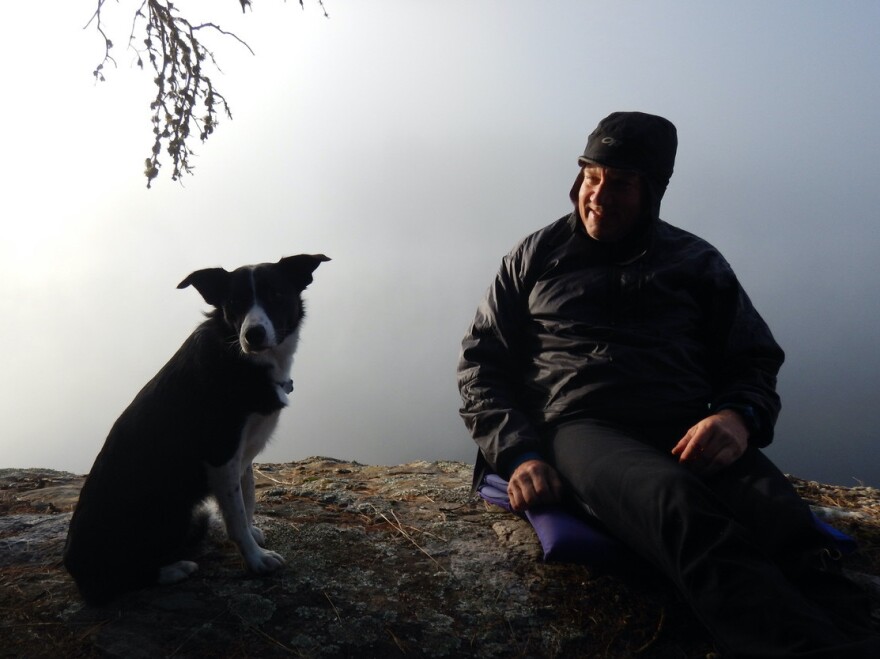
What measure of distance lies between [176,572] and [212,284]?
1.41 meters

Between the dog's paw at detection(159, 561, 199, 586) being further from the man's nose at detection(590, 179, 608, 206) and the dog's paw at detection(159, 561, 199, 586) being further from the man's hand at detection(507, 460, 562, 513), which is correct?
the man's nose at detection(590, 179, 608, 206)

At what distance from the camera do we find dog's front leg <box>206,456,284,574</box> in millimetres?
3086

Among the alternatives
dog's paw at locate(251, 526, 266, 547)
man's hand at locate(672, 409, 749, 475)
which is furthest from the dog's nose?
man's hand at locate(672, 409, 749, 475)

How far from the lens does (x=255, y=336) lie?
3.23 meters

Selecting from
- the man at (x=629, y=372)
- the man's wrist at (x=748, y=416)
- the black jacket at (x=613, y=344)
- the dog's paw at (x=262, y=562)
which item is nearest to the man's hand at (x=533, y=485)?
the man at (x=629, y=372)

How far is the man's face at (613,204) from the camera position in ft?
10.9

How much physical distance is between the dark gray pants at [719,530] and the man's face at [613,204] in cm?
98

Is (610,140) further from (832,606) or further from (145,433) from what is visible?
(145,433)

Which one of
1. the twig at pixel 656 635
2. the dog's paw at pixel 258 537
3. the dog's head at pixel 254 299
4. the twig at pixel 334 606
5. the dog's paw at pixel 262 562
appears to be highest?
the dog's head at pixel 254 299

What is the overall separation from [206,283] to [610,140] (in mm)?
2172

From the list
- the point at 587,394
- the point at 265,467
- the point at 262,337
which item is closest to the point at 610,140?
the point at 587,394

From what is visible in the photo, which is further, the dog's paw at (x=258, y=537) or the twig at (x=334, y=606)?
the dog's paw at (x=258, y=537)

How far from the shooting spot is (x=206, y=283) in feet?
11.3

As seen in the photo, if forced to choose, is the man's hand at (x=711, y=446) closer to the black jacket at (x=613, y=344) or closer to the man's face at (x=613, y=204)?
the black jacket at (x=613, y=344)
